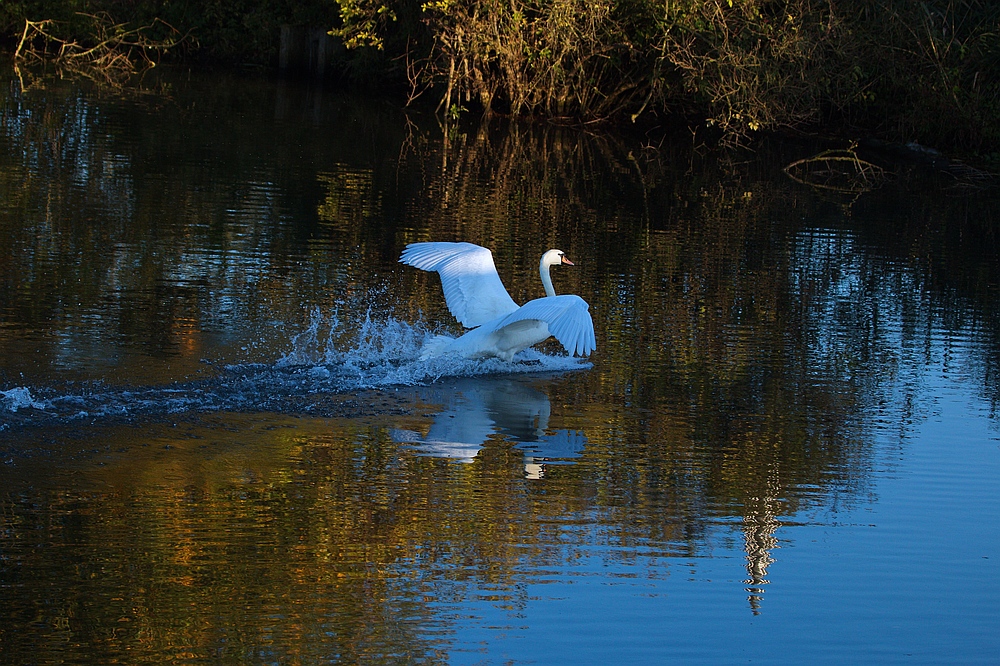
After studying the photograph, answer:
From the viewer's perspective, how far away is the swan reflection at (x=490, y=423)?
7.84 meters

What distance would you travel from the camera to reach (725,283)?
13219mm

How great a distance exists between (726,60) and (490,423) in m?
16.8

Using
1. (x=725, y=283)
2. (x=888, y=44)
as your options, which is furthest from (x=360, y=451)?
(x=888, y=44)

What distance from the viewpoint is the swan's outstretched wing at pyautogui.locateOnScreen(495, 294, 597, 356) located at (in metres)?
8.45

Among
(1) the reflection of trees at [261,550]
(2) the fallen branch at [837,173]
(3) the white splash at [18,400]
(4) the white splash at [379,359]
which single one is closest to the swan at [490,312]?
(4) the white splash at [379,359]

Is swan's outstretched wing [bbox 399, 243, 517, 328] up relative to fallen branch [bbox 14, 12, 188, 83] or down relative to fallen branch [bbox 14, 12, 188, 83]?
down

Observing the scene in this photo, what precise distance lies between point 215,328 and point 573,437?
10.4 ft

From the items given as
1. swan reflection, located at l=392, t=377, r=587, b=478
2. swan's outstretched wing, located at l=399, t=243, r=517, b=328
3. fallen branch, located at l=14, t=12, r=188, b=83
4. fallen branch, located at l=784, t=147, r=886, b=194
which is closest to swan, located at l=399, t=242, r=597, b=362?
swan's outstretched wing, located at l=399, t=243, r=517, b=328

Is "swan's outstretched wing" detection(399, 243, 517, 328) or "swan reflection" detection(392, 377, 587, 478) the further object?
"swan's outstretched wing" detection(399, 243, 517, 328)

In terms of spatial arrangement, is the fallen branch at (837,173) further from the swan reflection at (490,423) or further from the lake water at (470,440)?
the swan reflection at (490,423)

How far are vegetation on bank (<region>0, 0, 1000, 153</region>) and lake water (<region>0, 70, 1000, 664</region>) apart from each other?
809cm

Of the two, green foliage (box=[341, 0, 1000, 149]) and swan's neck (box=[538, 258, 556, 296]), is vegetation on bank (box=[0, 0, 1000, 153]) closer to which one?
green foliage (box=[341, 0, 1000, 149])

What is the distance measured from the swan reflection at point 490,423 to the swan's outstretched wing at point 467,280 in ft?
2.42

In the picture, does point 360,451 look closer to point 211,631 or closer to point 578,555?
point 578,555
